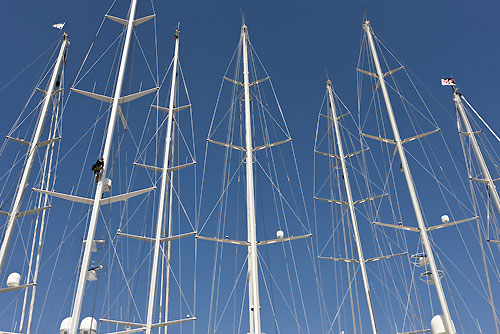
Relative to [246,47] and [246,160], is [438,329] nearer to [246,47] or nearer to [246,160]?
[246,160]

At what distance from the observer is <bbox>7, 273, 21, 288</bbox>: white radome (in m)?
18.1

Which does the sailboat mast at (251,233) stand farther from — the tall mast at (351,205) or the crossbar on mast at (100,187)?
the tall mast at (351,205)

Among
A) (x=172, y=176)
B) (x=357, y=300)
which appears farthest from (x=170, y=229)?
(x=357, y=300)

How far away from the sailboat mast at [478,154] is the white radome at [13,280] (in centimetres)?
2306

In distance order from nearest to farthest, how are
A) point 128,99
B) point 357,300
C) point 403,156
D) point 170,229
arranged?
point 128,99 < point 403,156 < point 170,229 < point 357,300

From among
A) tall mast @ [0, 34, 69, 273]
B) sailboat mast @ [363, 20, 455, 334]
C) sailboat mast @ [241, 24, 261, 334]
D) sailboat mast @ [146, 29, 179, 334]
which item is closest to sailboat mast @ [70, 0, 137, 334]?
tall mast @ [0, 34, 69, 273]

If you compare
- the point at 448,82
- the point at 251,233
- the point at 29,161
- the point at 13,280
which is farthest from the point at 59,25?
the point at 448,82

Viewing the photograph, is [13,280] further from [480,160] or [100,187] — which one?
[480,160]

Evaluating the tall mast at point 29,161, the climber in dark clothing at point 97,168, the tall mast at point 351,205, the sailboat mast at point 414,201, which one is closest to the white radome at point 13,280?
the tall mast at point 29,161

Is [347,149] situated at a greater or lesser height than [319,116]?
lesser

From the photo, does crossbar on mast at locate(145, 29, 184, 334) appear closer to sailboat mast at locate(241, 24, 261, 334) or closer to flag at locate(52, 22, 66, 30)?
sailboat mast at locate(241, 24, 261, 334)

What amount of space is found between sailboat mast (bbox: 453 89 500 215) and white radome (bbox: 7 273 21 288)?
23060 mm

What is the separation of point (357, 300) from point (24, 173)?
19.3m

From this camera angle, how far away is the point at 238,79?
83.4 ft
